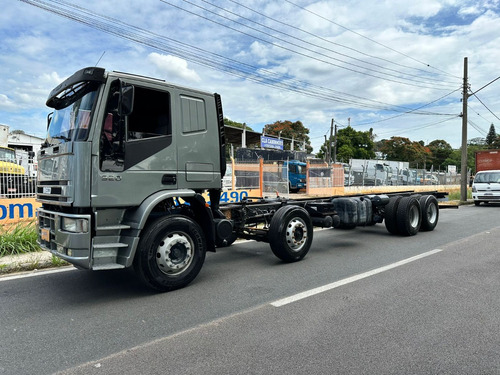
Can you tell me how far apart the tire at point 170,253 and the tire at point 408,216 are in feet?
18.8

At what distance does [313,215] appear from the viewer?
24.3 feet

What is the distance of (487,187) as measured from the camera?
18.4 metres

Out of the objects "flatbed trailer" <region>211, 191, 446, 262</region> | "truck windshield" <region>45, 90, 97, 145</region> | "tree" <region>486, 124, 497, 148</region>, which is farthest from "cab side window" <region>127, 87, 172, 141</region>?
"tree" <region>486, 124, 497, 148</region>

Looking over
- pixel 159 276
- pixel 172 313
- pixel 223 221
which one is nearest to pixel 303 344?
pixel 172 313

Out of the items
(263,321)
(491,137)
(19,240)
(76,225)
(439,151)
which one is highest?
(491,137)

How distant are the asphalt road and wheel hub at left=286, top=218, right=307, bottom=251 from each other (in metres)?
0.34

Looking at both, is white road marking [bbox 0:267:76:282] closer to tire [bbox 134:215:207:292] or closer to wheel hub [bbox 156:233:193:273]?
tire [bbox 134:215:207:292]

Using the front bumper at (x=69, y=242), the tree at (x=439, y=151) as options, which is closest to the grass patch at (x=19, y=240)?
the front bumper at (x=69, y=242)

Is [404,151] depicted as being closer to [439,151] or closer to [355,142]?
[355,142]

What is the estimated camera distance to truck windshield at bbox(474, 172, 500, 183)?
18344 mm

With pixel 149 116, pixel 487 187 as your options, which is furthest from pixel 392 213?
pixel 487 187

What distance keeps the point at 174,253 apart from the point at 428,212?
25.3 ft

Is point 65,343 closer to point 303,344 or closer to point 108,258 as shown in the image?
point 108,258

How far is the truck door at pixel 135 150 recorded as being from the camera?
4.27 meters
